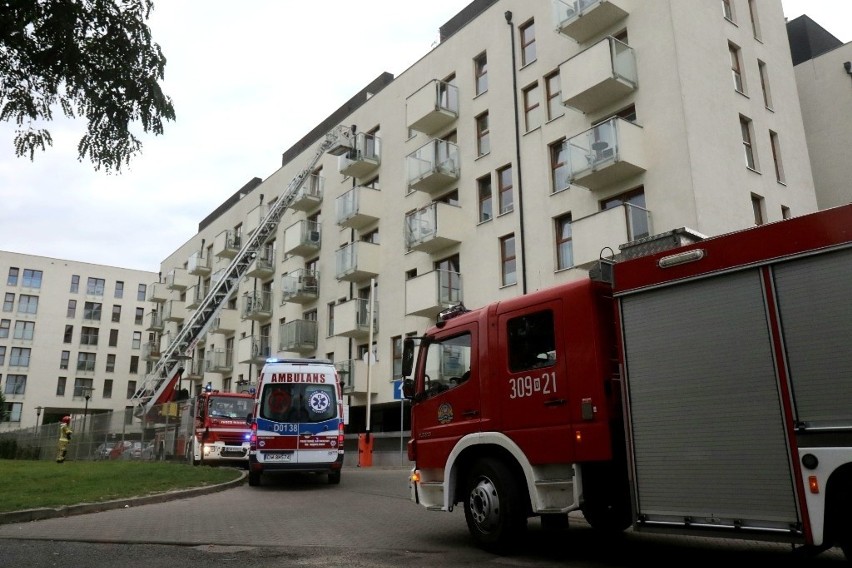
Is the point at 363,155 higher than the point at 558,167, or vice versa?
the point at 363,155

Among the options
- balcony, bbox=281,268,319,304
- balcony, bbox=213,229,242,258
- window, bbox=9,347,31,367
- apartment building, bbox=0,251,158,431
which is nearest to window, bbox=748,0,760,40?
balcony, bbox=281,268,319,304

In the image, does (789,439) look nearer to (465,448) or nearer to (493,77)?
(465,448)

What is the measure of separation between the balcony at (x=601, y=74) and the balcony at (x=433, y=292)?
24.7 ft

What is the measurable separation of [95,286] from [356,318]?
6827 centimetres

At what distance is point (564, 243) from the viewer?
22.7m

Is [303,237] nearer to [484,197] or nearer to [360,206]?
[360,206]

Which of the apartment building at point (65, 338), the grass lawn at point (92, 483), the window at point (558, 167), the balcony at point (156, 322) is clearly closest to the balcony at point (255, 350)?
the grass lawn at point (92, 483)

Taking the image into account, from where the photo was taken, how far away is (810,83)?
2588 cm

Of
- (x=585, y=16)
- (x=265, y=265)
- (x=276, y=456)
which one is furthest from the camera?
(x=265, y=265)

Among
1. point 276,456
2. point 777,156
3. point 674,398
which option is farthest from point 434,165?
point 674,398

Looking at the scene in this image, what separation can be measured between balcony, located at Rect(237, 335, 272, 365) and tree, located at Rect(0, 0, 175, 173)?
31152mm

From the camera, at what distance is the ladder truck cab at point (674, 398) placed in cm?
530

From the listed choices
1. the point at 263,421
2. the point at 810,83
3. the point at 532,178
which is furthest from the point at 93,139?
the point at 810,83

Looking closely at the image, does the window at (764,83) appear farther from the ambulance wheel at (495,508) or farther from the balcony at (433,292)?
the ambulance wheel at (495,508)
